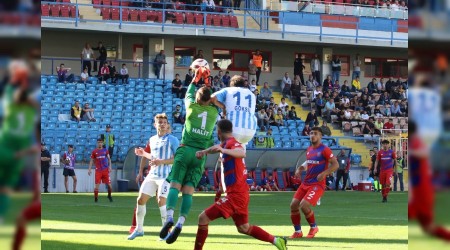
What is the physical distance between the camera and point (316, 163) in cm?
1501

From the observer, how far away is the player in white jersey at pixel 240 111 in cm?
1213

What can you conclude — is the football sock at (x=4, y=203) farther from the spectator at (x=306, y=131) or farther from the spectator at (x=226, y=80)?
the spectator at (x=226, y=80)

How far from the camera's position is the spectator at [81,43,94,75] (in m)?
42.2

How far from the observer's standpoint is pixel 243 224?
34.1 feet

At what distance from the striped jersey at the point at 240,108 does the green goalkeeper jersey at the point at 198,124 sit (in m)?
0.26

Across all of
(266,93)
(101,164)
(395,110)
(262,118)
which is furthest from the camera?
(395,110)

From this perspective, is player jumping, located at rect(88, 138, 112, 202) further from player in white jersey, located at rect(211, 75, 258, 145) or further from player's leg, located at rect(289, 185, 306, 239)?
player in white jersey, located at rect(211, 75, 258, 145)

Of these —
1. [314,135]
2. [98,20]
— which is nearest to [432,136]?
[314,135]

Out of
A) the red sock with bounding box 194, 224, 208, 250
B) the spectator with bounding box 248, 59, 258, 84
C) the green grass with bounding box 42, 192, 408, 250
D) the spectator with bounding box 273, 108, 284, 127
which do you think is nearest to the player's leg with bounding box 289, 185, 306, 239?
the green grass with bounding box 42, 192, 408, 250

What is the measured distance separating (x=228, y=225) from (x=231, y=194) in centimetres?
796

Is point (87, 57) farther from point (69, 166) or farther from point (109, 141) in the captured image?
point (69, 166)

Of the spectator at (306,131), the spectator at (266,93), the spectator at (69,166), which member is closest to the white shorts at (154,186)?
the spectator at (69,166)

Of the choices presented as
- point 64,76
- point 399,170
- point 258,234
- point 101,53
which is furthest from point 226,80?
point 258,234

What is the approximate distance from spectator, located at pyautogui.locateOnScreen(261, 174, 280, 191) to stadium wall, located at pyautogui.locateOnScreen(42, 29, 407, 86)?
1056 centimetres
